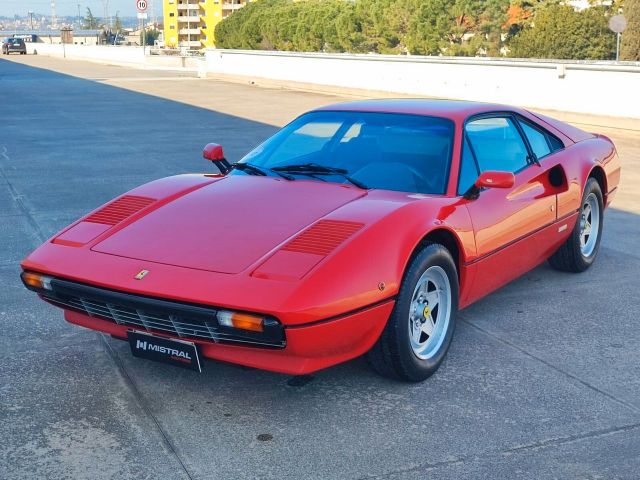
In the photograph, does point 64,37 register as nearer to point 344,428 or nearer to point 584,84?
point 584,84

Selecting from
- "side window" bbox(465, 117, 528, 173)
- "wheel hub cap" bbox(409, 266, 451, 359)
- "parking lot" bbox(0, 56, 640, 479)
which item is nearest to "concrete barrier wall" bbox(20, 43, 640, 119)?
"parking lot" bbox(0, 56, 640, 479)

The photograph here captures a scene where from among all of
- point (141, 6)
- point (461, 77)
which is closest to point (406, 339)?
point (461, 77)

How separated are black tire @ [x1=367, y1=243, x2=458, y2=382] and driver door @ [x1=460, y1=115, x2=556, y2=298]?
445 millimetres

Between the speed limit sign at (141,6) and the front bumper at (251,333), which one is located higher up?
the speed limit sign at (141,6)

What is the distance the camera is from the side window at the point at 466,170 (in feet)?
14.9

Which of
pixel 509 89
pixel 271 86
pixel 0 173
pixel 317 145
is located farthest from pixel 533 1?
pixel 317 145

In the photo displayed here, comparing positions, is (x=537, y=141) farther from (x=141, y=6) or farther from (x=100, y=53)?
(x=100, y=53)

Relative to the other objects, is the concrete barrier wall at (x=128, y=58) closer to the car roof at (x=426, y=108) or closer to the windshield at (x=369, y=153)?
the car roof at (x=426, y=108)

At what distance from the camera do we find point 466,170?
462 cm

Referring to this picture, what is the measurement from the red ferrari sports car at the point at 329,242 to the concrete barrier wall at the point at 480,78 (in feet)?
34.7

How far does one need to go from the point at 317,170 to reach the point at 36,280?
158 cm

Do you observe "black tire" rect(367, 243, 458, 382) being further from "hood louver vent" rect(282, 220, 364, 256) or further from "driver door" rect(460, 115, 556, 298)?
"driver door" rect(460, 115, 556, 298)

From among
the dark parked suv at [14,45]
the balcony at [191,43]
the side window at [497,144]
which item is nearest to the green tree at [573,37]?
the side window at [497,144]

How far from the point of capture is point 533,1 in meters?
37.5
